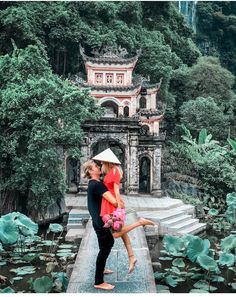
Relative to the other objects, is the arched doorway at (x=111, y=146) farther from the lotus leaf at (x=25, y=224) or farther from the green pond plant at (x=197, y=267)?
the green pond plant at (x=197, y=267)

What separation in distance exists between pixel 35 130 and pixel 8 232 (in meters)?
3.39

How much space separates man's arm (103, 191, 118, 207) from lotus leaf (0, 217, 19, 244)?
381 centimetres

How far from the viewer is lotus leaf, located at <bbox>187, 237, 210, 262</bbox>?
23.6 feet

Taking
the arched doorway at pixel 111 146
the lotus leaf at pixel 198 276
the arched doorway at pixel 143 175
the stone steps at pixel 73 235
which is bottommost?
the lotus leaf at pixel 198 276

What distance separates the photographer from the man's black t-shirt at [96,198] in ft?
14.5

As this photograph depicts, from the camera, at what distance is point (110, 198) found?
14.3 ft

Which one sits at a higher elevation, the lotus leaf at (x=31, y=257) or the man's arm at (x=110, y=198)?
the man's arm at (x=110, y=198)

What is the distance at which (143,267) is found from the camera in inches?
227

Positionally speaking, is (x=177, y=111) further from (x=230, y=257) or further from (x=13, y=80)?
(x=230, y=257)

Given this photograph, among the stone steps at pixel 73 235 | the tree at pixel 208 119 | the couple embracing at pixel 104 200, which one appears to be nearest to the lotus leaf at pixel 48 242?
the stone steps at pixel 73 235

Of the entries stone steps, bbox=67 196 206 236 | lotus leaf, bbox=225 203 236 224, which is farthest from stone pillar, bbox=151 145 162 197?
lotus leaf, bbox=225 203 236 224

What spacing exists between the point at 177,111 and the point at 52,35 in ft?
28.1

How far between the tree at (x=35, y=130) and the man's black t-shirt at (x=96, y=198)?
6040mm

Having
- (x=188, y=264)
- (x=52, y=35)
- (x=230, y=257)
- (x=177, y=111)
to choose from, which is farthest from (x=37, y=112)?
(x=177, y=111)
